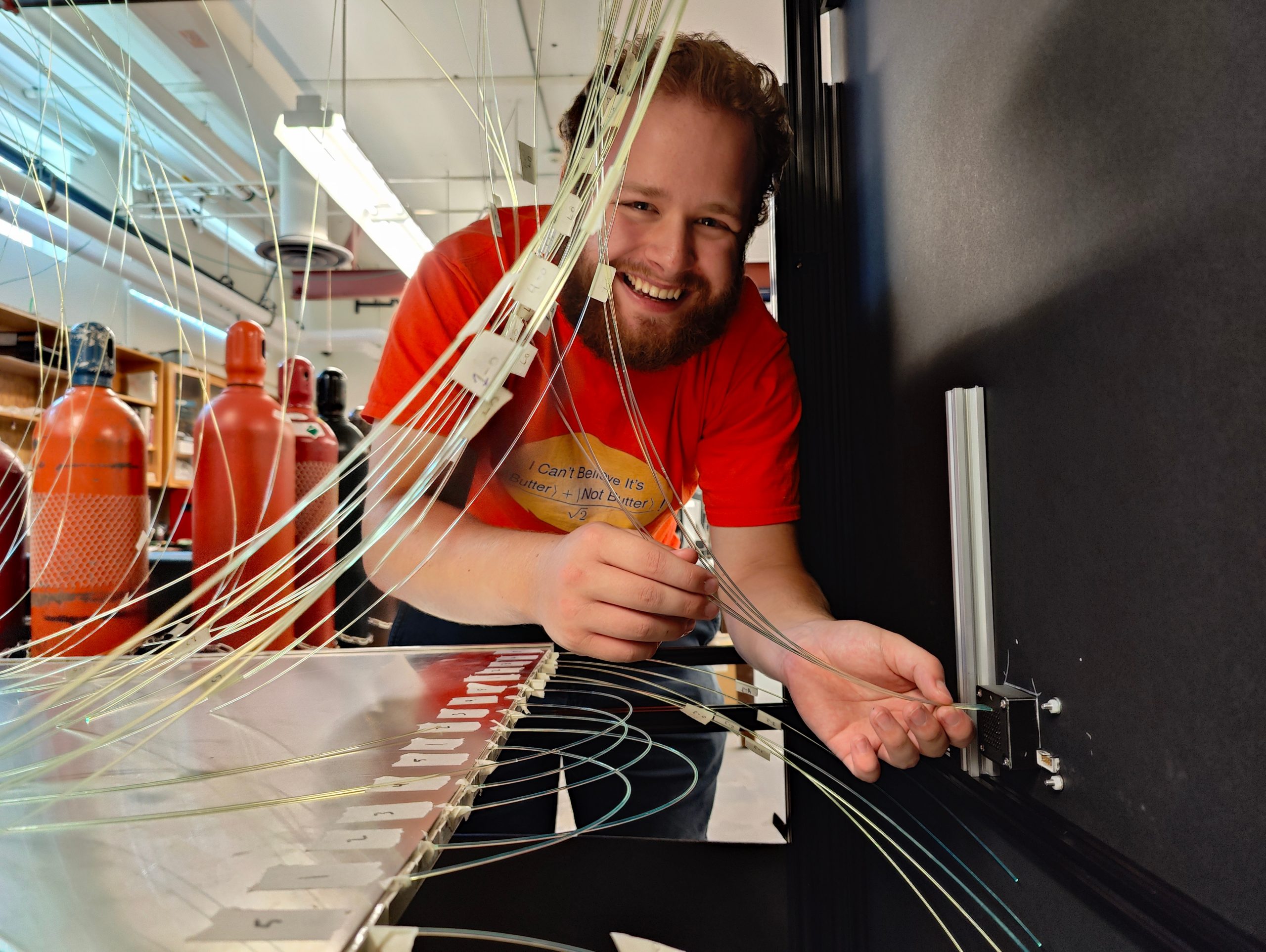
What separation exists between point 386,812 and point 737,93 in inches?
32.0

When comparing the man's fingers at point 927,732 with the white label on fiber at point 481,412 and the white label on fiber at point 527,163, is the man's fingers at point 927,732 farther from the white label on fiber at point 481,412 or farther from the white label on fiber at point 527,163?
the white label on fiber at point 527,163

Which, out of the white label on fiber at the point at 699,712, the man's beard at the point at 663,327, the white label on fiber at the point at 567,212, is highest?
the man's beard at the point at 663,327

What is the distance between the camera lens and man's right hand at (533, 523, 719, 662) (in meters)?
0.57

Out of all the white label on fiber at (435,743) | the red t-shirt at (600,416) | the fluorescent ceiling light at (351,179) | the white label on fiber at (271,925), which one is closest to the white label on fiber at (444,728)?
the white label on fiber at (435,743)

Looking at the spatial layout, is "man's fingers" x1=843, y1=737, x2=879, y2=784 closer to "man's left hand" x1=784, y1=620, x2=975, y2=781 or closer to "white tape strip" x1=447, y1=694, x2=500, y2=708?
"man's left hand" x1=784, y1=620, x2=975, y2=781

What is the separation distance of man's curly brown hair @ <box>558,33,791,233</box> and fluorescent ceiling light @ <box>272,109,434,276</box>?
→ 1012mm

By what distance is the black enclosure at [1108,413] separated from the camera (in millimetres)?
312

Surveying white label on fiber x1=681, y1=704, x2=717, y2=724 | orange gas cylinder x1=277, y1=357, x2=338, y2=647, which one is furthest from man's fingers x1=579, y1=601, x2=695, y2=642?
orange gas cylinder x1=277, y1=357, x2=338, y2=647

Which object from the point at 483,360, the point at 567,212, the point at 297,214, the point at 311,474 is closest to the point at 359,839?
the point at 483,360

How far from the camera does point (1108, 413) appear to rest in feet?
1.32

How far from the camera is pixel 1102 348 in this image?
41 cm

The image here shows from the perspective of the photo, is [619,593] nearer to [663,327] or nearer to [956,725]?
[956,725]

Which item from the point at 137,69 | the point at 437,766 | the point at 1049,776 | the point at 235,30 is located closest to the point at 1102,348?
the point at 1049,776

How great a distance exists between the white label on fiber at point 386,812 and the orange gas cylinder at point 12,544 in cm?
77
